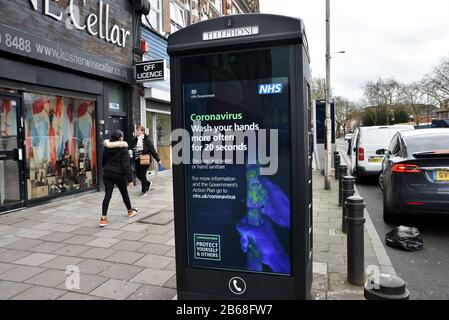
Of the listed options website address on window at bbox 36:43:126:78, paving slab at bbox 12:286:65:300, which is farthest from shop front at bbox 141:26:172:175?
paving slab at bbox 12:286:65:300

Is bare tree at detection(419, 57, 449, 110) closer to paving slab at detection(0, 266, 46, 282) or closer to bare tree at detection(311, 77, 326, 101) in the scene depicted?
bare tree at detection(311, 77, 326, 101)

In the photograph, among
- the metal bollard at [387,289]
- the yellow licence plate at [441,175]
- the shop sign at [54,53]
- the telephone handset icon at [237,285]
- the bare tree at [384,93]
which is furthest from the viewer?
the bare tree at [384,93]

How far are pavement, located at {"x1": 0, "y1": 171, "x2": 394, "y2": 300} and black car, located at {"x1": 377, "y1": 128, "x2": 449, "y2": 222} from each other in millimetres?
719

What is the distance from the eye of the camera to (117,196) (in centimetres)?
949

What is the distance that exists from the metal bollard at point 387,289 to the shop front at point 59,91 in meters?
6.86

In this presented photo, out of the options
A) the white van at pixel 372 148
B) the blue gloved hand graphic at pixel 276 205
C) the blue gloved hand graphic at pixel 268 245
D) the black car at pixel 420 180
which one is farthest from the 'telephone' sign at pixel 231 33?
the white van at pixel 372 148

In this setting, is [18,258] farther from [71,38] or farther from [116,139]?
[71,38]

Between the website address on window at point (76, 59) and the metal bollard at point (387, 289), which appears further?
the website address on window at point (76, 59)

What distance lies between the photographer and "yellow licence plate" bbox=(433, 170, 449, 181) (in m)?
5.67

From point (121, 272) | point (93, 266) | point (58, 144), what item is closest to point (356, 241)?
point (121, 272)

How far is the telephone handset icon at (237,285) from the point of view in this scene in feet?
10.4

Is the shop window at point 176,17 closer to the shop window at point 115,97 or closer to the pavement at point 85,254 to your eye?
the shop window at point 115,97
